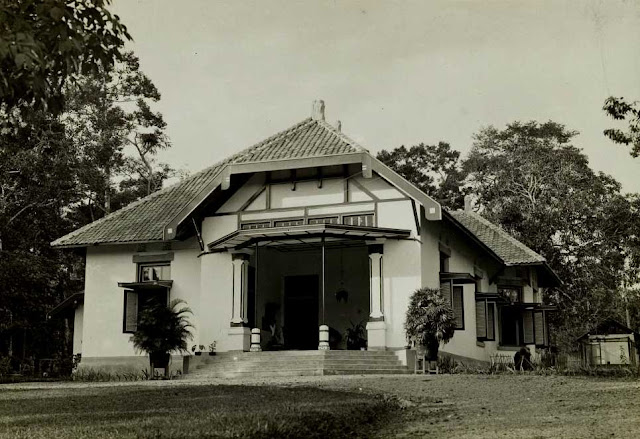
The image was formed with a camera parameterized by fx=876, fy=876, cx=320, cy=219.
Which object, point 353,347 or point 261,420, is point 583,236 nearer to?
point 353,347

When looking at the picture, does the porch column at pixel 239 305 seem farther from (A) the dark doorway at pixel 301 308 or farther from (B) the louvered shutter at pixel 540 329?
(B) the louvered shutter at pixel 540 329

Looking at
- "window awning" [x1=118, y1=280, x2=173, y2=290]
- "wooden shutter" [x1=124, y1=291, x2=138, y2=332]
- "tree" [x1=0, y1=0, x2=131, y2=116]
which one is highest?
"tree" [x1=0, y1=0, x2=131, y2=116]

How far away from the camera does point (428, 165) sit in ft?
167

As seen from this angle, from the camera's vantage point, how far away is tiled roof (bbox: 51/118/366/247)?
21781mm

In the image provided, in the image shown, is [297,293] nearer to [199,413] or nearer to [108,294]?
[108,294]

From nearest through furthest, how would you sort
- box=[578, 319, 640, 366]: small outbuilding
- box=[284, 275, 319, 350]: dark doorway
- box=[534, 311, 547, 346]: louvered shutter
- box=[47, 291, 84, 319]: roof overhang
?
1. box=[284, 275, 319, 350]: dark doorway
2. box=[47, 291, 84, 319]: roof overhang
3. box=[534, 311, 547, 346]: louvered shutter
4. box=[578, 319, 640, 366]: small outbuilding

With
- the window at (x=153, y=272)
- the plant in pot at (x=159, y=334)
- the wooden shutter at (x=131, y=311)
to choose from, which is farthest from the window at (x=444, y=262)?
the wooden shutter at (x=131, y=311)

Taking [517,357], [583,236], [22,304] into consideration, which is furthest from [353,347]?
[583,236]

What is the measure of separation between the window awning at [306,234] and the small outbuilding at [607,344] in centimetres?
1544

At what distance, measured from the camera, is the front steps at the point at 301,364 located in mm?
18375

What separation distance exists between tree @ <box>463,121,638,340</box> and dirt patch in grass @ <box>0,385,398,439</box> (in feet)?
87.2

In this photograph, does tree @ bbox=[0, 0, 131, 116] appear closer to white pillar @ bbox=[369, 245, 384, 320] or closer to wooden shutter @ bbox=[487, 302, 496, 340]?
white pillar @ bbox=[369, 245, 384, 320]

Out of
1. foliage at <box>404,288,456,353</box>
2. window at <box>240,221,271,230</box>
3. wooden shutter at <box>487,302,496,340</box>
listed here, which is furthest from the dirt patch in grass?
wooden shutter at <box>487,302,496,340</box>

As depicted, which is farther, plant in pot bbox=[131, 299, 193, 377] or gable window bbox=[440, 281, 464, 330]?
gable window bbox=[440, 281, 464, 330]
